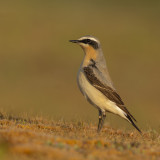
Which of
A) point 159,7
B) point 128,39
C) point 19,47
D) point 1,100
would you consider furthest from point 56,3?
point 1,100

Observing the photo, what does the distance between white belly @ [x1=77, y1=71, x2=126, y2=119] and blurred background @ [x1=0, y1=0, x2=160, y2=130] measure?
1.79 meters

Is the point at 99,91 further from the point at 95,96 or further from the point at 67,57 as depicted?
the point at 67,57

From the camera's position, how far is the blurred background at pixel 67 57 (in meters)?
25.0

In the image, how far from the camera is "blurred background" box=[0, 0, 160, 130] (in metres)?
25.0

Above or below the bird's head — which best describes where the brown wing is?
below

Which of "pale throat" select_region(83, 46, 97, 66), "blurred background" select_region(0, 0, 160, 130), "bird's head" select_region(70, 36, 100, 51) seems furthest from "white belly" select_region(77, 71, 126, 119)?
"blurred background" select_region(0, 0, 160, 130)

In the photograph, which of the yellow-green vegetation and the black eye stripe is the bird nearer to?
the black eye stripe

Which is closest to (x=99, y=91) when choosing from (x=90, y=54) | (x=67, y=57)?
(x=90, y=54)

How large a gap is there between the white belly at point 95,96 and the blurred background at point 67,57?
1.79 m

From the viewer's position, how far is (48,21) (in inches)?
1901

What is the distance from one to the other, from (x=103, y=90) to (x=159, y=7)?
5770cm

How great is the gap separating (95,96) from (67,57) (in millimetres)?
25264

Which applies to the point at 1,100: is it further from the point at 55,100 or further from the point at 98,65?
the point at 98,65

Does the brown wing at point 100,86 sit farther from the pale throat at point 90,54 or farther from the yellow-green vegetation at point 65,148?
the yellow-green vegetation at point 65,148
